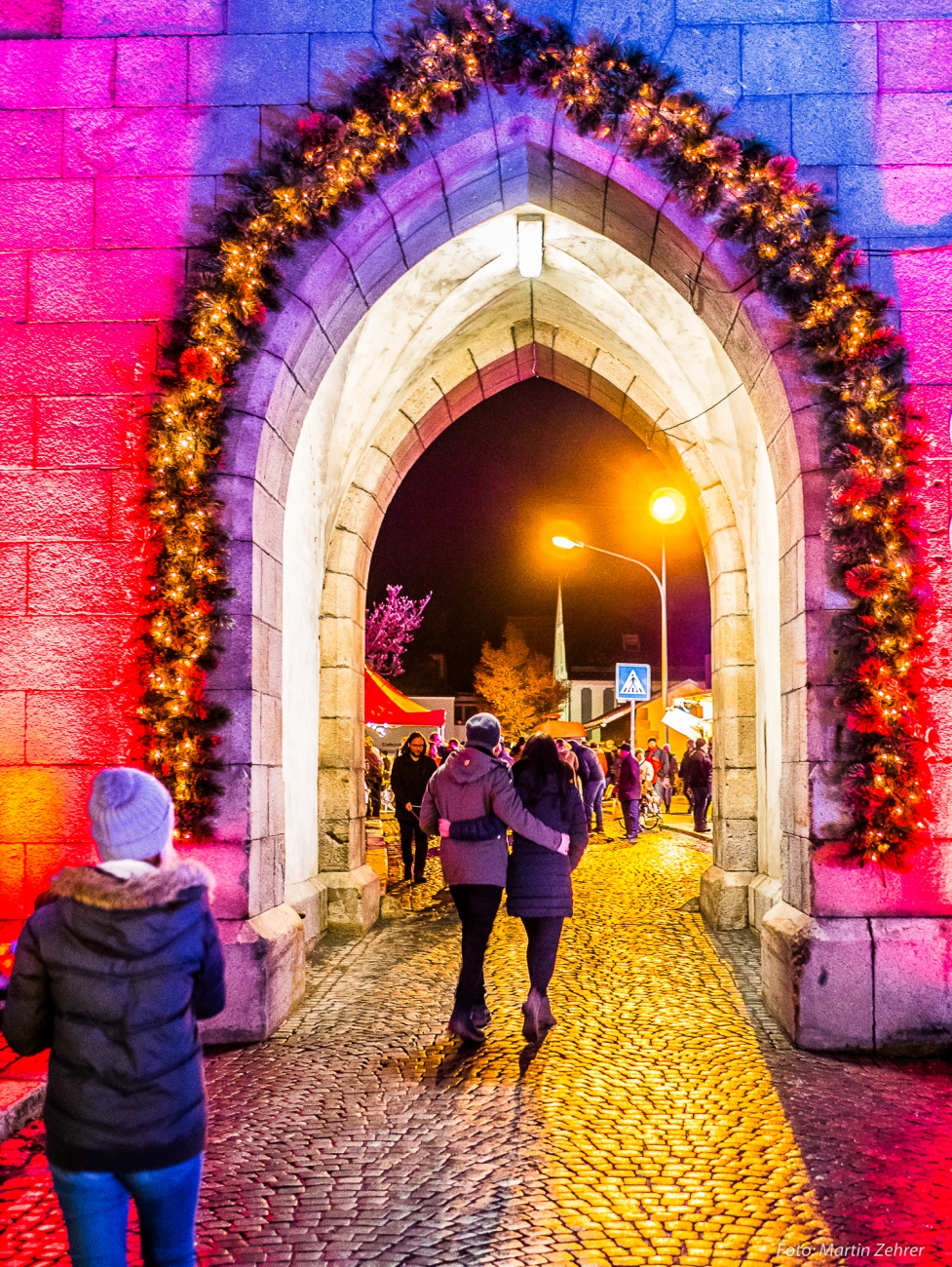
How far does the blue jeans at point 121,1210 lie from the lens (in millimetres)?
2227

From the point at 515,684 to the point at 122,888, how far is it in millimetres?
59477

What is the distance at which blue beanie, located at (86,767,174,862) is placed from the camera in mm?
2361

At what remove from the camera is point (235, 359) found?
5941 millimetres

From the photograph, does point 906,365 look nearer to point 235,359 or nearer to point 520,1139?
point 235,359

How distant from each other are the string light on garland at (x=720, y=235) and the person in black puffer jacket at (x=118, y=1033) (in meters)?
3.32

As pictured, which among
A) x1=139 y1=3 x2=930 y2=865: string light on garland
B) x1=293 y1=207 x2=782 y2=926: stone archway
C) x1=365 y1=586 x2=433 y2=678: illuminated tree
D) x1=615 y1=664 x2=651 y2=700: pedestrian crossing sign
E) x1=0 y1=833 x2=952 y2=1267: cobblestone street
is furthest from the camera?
x1=365 y1=586 x2=433 y2=678: illuminated tree

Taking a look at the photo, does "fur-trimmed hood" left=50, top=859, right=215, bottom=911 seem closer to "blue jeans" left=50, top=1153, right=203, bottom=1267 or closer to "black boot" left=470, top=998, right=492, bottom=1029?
"blue jeans" left=50, top=1153, right=203, bottom=1267

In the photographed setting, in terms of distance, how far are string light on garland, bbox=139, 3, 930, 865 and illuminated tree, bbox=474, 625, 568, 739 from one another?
55.0m

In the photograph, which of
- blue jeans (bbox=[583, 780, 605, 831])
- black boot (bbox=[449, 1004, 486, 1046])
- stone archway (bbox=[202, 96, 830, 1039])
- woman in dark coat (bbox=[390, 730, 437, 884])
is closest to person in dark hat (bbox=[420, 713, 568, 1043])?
black boot (bbox=[449, 1004, 486, 1046])

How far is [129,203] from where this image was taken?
611cm

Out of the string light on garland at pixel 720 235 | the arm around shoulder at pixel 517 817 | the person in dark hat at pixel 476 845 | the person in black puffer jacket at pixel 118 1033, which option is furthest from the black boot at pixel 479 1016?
the person in black puffer jacket at pixel 118 1033

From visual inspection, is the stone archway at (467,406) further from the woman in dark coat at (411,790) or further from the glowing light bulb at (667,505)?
the woman in dark coat at (411,790)

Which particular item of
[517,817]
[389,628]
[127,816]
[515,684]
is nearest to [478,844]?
[517,817]

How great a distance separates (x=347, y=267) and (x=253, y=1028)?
13.7ft
